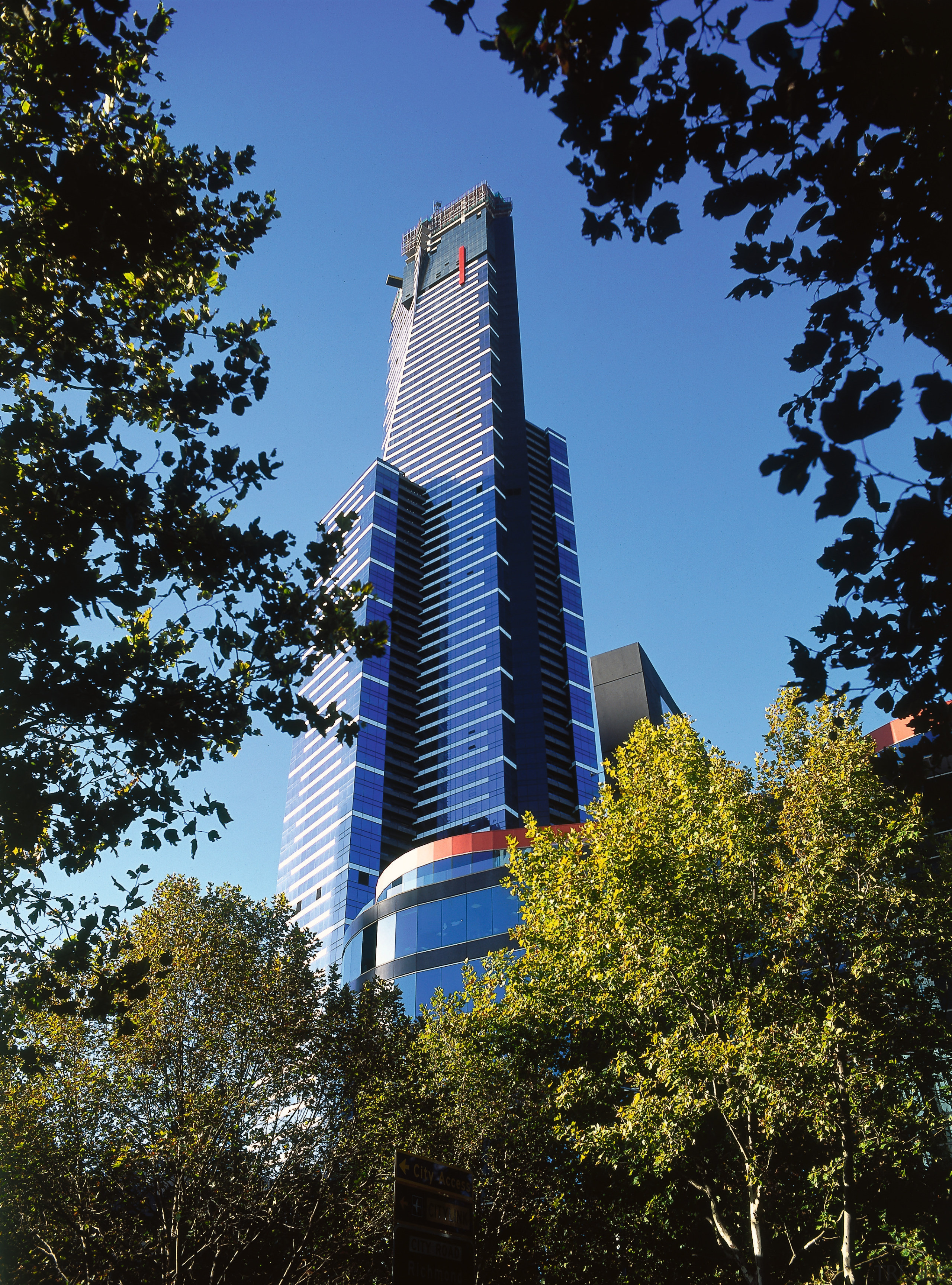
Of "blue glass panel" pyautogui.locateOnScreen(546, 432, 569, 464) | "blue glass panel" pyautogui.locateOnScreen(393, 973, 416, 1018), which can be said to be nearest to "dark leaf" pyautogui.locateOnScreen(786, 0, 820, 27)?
"blue glass panel" pyautogui.locateOnScreen(393, 973, 416, 1018)

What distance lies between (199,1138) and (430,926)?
2412 centimetres

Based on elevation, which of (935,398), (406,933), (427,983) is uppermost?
(406,933)

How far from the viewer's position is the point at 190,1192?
15.1m

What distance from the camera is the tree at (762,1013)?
43.6 ft

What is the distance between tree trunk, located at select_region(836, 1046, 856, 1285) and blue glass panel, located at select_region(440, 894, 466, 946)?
24.1 m

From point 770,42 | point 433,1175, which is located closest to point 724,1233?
point 433,1175

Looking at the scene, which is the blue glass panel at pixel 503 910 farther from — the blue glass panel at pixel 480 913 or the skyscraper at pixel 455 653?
the skyscraper at pixel 455 653

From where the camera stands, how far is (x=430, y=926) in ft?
125

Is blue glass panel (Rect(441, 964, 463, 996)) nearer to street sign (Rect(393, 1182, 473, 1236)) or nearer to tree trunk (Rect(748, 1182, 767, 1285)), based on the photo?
A: tree trunk (Rect(748, 1182, 767, 1285))

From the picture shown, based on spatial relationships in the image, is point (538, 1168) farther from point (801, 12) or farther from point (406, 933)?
point (406, 933)

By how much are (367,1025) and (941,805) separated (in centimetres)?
1537

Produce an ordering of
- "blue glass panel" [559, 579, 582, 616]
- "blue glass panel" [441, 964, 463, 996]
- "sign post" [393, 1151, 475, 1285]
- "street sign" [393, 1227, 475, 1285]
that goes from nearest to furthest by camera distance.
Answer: "street sign" [393, 1227, 475, 1285] → "sign post" [393, 1151, 475, 1285] → "blue glass panel" [441, 964, 463, 996] → "blue glass panel" [559, 579, 582, 616]

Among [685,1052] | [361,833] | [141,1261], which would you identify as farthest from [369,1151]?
[361,833]

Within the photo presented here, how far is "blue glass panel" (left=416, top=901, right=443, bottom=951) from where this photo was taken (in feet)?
123
